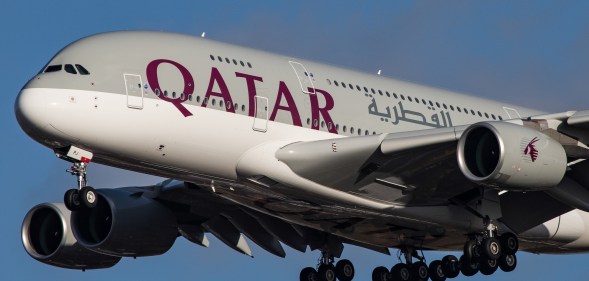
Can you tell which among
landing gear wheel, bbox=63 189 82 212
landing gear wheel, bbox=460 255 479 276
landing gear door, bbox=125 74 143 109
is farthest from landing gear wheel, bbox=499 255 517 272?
landing gear wheel, bbox=63 189 82 212

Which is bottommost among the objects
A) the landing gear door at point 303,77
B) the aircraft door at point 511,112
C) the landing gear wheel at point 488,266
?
the landing gear wheel at point 488,266

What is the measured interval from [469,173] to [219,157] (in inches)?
221

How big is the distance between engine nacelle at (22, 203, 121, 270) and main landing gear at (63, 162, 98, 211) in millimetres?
7040

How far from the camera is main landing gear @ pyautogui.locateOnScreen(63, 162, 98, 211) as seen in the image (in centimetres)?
3641

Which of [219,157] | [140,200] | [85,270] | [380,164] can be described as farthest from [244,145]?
[85,270]

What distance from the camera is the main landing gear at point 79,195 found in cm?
3641

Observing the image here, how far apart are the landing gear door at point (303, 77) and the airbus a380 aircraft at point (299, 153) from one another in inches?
1.6

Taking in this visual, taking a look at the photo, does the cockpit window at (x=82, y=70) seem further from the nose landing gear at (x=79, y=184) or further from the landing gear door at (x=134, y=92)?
the nose landing gear at (x=79, y=184)

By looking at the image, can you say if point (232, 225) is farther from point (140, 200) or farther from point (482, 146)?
point (482, 146)

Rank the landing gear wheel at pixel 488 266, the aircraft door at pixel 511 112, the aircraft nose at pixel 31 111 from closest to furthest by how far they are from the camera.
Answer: the aircraft nose at pixel 31 111 < the landing gear wheel at pixel 488 266 < the aircraft door at pixel 511 112

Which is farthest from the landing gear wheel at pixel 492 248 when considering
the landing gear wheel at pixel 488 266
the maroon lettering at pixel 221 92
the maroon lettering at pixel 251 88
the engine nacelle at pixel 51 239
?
the engine nacelle at pixel 51 239

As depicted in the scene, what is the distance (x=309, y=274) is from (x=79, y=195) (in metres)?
9.09

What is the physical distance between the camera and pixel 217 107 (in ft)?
122

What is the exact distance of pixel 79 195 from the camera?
3641 centimetres
